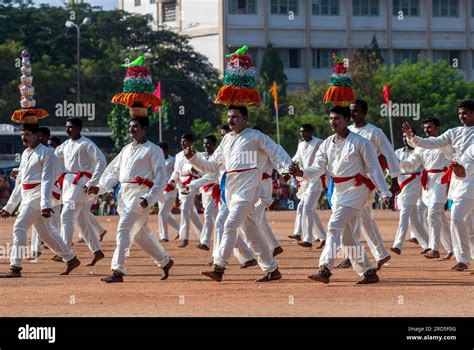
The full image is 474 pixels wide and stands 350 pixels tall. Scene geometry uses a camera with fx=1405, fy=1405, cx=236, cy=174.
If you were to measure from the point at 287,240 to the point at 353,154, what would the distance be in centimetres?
1063

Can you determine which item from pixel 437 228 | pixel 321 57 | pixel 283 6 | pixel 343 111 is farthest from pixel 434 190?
pixel 321 57

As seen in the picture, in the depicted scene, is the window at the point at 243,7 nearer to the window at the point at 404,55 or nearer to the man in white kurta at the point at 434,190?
the window at the point at 404,55

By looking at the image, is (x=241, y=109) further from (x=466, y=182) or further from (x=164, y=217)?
(x=164, y=217)

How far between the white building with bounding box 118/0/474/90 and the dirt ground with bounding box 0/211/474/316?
66702 mm

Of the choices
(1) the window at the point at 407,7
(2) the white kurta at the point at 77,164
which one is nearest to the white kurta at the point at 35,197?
(2) the white kurta at the point at 77,164

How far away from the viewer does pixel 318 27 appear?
8906cm

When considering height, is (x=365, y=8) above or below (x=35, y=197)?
above

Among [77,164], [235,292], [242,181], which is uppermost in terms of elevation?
[77,164]

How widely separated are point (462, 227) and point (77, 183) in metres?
5.48

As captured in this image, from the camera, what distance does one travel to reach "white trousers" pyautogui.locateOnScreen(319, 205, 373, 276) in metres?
15.2

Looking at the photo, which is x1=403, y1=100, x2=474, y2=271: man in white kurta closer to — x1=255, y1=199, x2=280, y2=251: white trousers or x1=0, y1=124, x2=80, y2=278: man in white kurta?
x1=255, y1=199, x2=280, y2=251: white trousers

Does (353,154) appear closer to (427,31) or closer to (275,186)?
(275,186)

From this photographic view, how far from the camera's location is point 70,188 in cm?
1942

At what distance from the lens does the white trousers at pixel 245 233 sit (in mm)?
15703
